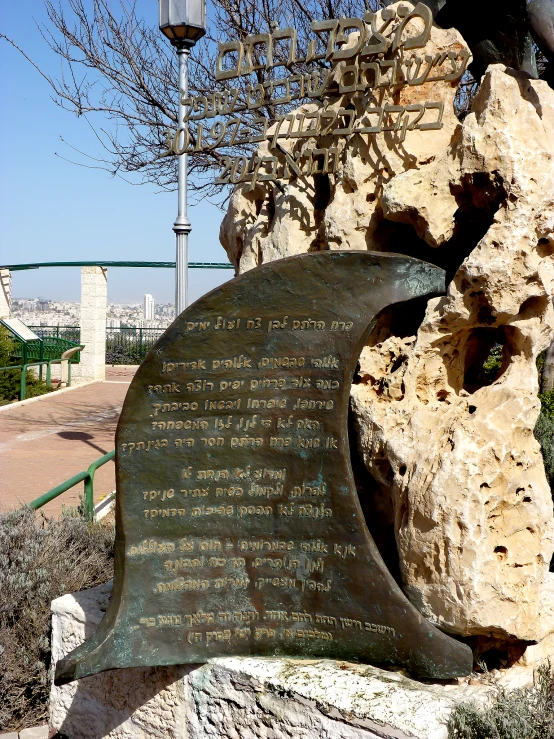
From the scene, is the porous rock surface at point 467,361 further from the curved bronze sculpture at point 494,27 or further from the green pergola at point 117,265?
the green pergola at point 117,265

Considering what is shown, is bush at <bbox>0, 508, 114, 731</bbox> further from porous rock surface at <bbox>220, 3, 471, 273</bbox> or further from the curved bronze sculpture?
the curved bronze sculpture

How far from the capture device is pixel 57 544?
5023 mm

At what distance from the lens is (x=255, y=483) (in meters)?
3.52

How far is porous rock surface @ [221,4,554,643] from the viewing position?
3262mm

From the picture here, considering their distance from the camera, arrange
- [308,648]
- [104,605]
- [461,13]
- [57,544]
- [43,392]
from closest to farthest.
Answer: [308,648] < [104,605] < [461,13] < [57,544] < [43,392]

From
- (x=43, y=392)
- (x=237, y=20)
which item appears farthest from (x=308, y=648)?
(x=43, y=392)

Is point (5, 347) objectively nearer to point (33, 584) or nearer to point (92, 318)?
point (92, 318)

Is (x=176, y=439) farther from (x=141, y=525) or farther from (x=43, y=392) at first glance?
(x=43, y=392)

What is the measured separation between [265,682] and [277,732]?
0.21 m

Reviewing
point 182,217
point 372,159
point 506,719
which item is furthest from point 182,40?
point 506,719

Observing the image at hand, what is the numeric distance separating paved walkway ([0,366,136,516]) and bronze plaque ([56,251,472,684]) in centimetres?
357

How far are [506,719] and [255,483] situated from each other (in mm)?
1377

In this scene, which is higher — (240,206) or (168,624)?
(240,206)

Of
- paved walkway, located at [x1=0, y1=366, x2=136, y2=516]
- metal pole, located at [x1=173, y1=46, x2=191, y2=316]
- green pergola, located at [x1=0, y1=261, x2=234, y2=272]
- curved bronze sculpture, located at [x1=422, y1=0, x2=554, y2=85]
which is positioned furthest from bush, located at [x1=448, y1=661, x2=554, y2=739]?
green pergola, located at [x1=0, y1=261, x2=234, y2=272]
